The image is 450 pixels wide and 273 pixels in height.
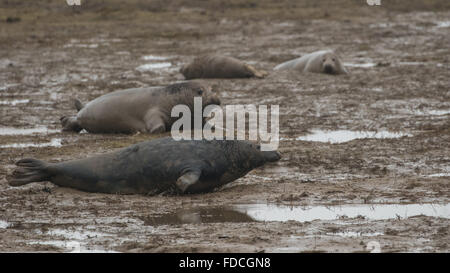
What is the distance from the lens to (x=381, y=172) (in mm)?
8617

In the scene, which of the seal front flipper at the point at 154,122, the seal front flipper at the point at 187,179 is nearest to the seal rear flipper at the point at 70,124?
the seal front flipper at the point at 154,122

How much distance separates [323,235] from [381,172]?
2718 mm

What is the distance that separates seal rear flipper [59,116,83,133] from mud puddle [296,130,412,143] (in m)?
2.96

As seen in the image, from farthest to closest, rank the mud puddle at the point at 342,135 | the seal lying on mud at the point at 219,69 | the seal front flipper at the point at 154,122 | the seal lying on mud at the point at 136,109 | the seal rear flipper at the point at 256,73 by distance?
1. the seal lying on mud at the point at 219,69
2. the seal rear flipper at the point at 256,73
3. the seal lying on mud at the point at 136,109
4. the seal front flipper at the point at 154,122
5. the mud puddle at the point at 342,135

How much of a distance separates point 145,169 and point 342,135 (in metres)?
3.85

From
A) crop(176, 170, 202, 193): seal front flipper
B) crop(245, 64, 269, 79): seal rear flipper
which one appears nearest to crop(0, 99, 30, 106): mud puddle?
crop(245, 64, 269, 79): seal rear flipper

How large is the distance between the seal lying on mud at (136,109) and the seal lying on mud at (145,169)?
306 cm

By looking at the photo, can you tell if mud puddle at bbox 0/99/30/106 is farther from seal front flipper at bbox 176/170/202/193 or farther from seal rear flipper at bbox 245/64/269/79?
seal front flipper at bbox 176/170/202/193

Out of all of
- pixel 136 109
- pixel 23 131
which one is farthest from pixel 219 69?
pixel 23 131

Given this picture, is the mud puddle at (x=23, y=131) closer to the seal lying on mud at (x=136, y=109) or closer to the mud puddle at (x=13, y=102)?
the seal lying on mud at (x=136, y=109)

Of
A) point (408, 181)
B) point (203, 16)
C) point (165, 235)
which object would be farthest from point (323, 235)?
point (203, 16)

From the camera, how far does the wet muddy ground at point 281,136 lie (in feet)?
20.5

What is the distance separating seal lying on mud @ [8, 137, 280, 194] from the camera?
7636mm

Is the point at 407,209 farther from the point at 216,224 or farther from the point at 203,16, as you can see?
the point at 203,16
